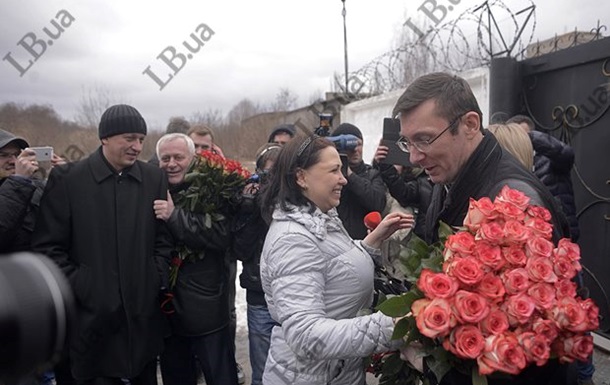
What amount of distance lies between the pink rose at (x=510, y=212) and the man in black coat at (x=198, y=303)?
1889mm

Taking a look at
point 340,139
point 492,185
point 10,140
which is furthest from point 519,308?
point 10,140

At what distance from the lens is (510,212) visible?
1282 mm

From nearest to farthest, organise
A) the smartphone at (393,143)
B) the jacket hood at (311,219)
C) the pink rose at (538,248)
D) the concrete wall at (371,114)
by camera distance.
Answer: the pink rose at (538,248) < the jacket hood at (311,219) < the smartphone at (393,143) < the concrete wall at (371,114)

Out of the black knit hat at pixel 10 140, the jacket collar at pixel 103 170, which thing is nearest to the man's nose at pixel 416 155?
the jacket collar at pixel 103 170

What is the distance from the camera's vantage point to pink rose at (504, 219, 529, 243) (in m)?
1.24

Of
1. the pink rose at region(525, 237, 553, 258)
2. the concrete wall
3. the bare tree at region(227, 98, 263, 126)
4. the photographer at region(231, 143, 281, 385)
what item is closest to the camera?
the pink rose at region(525, 237, 553, 258)

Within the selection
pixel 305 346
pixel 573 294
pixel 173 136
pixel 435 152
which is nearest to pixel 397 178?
pixel 173 136

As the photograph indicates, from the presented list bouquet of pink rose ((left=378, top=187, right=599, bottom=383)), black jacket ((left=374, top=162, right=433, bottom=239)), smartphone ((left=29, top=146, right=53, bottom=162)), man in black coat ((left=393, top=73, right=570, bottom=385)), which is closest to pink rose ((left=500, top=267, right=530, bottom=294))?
bouquet of pink rose ((left=378, top=187, right=599, bottom=383))

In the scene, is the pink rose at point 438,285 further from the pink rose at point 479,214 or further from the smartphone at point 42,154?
the smartphone at point 42,154

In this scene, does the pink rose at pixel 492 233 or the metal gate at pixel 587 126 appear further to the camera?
the metal gate at pixel 587 126

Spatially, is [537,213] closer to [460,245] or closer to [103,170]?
[460,245]

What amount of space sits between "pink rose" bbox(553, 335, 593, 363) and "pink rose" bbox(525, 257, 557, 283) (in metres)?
0.17

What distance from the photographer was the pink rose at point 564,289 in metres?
1.20

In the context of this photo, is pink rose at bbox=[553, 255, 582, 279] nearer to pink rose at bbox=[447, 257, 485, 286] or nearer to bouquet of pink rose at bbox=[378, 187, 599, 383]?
bouquet of pink rose at bbox=[378, 187, 599, 383]
